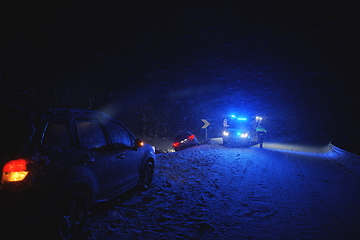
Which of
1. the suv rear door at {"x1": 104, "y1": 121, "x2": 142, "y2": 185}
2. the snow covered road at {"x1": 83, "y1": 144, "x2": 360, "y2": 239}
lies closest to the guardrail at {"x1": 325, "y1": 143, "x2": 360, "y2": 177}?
the snow covered road at {"x1": 83, "y1": 144, "x2": 360, "y2": 239}

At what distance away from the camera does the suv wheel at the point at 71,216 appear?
3.12m

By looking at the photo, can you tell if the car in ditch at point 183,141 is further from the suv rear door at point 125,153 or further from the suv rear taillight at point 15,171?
the suv rear taillight at point 15,171

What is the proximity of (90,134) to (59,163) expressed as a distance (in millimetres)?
1030

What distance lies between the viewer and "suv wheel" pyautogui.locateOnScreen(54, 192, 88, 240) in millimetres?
3119

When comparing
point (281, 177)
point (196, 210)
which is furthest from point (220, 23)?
point (196, 210)

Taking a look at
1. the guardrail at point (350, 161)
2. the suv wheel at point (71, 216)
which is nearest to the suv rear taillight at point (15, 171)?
the suv wheel at point (71, 216)

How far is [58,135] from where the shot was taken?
3.41 meters

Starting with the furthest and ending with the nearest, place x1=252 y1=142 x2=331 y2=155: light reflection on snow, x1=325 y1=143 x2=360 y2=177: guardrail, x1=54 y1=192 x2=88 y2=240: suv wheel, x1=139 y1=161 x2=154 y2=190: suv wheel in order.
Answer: x1=252 y1=142 x2=331 y2=155: light reflection on snow
x1=325 y1=143 x2=360 y2=177: guardrail
x1=139 y1=161 x2=154 y2=190: suv wheel
x1=54 y1=192 x2=88 y2=240: suv wheel

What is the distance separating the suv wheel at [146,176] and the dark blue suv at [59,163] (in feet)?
3.92

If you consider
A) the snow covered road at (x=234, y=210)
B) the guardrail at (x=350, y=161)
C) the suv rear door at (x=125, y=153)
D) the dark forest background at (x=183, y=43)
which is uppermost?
the dark forest background at (x=183, y=43)

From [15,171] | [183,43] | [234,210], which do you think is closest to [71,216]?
[15,171]

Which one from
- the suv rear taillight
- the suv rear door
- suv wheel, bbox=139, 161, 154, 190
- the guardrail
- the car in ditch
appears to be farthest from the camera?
the car in ditch

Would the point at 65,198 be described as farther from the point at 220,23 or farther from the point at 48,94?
the point at 48,94

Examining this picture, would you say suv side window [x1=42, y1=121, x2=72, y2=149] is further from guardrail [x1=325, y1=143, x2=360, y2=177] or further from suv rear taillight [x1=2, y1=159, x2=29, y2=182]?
guardrail [x1=325, y1=143, x2=360, y2=177]
